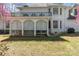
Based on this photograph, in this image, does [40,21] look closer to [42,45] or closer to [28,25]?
[28,25]

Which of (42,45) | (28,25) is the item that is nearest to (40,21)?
(28,25)

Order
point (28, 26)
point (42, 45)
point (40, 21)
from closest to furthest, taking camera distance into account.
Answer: point (42, 45) < point (28, 26) < point (40, 21)

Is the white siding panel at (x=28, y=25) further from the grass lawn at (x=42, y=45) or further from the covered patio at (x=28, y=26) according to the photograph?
the grass lawn at (x=42, y=45)

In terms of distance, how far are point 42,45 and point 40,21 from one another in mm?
450

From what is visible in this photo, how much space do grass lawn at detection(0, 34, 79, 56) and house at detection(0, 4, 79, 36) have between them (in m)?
0.10

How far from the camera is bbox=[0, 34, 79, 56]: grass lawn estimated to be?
177 inches

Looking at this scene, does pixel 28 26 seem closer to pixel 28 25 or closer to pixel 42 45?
pixel 28 25

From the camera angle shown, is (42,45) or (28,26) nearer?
(42,45)

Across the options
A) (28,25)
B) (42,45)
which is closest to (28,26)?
(28,25)

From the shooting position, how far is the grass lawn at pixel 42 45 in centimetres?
450

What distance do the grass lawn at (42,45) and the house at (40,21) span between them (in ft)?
0.34

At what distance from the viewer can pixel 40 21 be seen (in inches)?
187

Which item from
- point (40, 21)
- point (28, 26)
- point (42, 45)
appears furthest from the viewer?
point (40, 21)

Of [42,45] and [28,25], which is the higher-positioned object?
[28,25]
